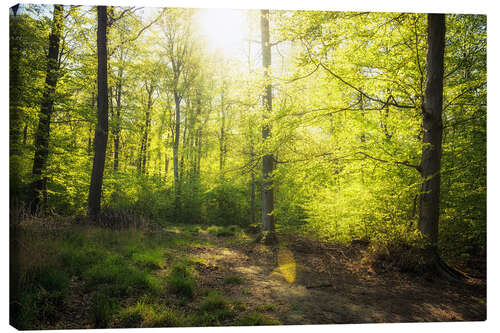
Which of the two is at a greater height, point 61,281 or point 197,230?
point 61,281

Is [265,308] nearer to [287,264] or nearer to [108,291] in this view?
[108,291]

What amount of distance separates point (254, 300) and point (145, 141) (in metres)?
11.8

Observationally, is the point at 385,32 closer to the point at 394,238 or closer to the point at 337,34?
the point at 337,34

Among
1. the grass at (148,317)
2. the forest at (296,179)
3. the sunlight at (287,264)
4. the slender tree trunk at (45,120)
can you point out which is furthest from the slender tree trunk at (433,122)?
the slender tree trunk at (45,120)

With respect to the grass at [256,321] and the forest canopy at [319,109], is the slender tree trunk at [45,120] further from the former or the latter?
the grass at [256,321]

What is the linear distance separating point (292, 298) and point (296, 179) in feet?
7.23

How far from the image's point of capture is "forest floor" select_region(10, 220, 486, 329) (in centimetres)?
274

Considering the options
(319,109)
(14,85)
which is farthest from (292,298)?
(14,85)

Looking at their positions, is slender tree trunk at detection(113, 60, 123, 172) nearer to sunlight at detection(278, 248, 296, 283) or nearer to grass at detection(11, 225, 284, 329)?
grass at detection(11, 225, 284, 329)

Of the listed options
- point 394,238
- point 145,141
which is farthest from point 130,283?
point 145,141

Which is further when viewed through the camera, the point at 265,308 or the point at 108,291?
the point at 265,308

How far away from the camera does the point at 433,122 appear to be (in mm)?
3820
